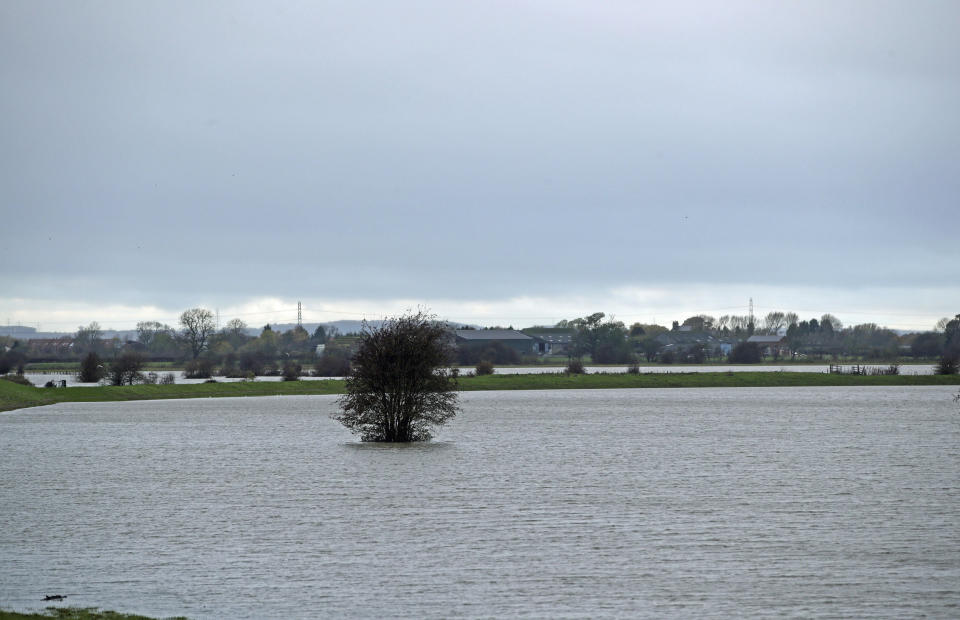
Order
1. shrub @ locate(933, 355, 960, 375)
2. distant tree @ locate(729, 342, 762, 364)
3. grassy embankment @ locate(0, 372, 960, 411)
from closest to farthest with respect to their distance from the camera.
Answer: grassy embankment @ locate(0, 372, 960, 411) < shrub @ locate(933, 355, 960, 375) < distant tree @ locate(729, 342, 762, 364)

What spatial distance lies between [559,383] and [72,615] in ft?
356

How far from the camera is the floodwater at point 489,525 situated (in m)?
18.6

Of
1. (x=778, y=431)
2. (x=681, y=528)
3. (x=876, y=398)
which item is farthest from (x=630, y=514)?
(x=876, y=398)

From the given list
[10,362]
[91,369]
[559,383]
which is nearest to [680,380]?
[559,383]

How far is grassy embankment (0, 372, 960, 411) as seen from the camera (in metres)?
107

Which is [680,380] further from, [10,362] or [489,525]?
[10,362]

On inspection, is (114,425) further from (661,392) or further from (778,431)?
(661,392)

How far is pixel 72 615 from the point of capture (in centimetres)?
1653

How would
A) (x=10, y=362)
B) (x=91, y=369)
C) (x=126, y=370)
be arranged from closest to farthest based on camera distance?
1. (x=126, y=370)
2. (x=91, y=369)
3. (x=10, y=362)

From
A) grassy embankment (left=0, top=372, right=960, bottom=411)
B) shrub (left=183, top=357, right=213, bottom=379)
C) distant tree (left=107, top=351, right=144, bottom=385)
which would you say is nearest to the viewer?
grassy embankment (left=0, top=372, right=960, bottom=411)

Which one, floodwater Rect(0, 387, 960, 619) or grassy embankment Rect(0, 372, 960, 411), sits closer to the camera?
floodwater Rect(0, 387, 960, 619)

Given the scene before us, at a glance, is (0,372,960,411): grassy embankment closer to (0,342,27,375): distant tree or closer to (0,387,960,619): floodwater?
(0,387,960,619): floodwater

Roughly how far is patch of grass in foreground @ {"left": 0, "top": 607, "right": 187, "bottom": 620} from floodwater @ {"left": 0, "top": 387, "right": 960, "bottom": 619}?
66 centimetres

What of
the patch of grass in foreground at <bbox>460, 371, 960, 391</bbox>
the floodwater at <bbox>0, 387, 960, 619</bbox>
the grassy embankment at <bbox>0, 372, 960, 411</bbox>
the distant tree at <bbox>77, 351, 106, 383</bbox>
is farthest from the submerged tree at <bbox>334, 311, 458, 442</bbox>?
the distant tree at <bbox>77, 351, 106, 383</bbox>
